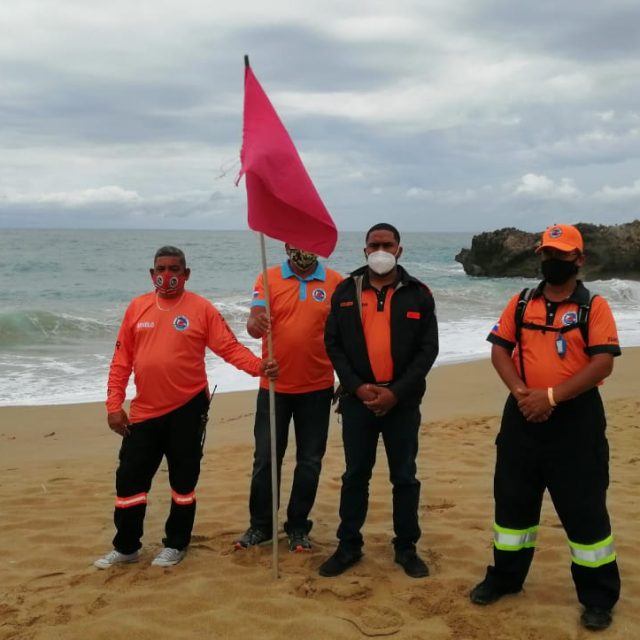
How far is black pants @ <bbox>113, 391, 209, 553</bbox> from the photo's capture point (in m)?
4.42

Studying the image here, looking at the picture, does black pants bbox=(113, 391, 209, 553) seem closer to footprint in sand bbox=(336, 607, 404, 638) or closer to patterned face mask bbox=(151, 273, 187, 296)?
patterned face mask bbox=(151, 273, 187, 296)

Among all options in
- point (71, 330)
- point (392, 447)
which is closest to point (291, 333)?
point (392, 447)

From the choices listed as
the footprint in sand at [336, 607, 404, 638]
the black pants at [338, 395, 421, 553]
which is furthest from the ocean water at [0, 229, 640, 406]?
the footprint in sand at [336, 607, 404, 638]

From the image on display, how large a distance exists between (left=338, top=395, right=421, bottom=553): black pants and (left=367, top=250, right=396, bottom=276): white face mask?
761 mm

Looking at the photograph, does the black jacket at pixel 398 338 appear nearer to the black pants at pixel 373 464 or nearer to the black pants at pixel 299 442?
the black pants at pixel 373 464

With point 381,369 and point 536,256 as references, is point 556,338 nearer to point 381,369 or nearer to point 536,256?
point 381,369

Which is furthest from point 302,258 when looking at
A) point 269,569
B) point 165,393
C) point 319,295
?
point 269,569

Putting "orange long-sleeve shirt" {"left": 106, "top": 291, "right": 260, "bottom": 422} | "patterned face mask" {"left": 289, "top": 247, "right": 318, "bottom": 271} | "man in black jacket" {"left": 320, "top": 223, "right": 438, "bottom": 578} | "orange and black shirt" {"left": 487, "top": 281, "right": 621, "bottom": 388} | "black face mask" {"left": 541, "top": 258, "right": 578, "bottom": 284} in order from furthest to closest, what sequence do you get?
"patterned face mask" {"left": 289, "top": 247, "right": 318, "bottom": 271} < "orange long-sleeve shirt" {"left": 106, "top": 291, "right": 260, "bottom": 422} < "man in black jacket" {"left": 320, "top": 223, "right": 438, "bottom": 578} < "black face mask" {"left": 541, "top": 258, "right": 578, "bottom": 284} < "orange and black shirt" {"left": 487, "top": 281, "right": 621, "bottom": 388}

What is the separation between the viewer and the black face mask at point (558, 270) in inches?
145

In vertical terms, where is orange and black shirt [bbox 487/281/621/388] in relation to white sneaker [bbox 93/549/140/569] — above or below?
above

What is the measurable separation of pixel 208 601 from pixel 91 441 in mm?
4727

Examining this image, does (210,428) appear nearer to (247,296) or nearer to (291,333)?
(291,333)

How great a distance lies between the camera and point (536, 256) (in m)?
36.9

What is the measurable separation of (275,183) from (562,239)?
1628 millimetres
